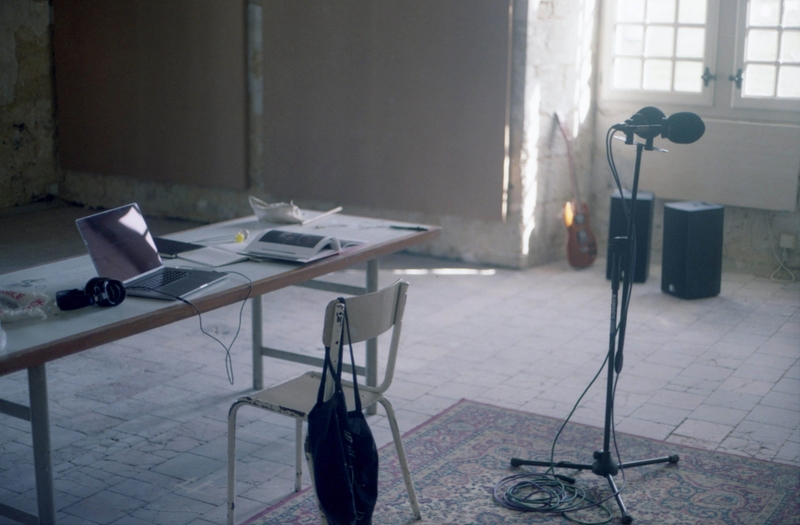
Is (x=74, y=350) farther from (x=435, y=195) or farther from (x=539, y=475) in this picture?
(x=435, y=195)

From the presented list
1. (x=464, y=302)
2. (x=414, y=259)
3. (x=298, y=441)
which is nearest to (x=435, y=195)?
(x=414, y=259)

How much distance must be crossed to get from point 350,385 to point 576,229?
149 inches

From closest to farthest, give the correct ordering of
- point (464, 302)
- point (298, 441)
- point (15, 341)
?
1. point (15, 341)
2. point (298, 441)
3. point (464, 302)

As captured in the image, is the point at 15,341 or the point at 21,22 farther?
the point at 21,22

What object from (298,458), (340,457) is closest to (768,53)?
(298,458)

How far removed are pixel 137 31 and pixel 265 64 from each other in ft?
4.50

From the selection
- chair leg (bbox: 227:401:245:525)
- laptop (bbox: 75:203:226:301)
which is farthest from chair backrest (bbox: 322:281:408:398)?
laptop (bbox: 75:203:226:301)

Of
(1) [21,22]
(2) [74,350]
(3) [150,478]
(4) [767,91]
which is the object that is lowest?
(3) [150,478]

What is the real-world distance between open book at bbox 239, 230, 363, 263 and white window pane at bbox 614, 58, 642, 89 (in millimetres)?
3899

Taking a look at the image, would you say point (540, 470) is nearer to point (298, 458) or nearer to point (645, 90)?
point (298, 458)

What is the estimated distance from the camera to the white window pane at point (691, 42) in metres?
6.46

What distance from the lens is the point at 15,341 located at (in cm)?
253

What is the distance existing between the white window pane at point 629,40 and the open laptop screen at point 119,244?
4.50 metres

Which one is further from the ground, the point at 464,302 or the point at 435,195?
the point at 435,195
